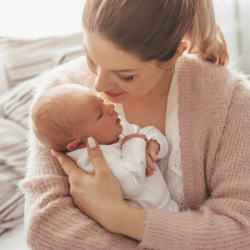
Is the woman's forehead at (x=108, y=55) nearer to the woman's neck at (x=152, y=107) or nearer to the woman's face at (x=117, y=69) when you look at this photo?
the woman's face at (x=117, y=69)

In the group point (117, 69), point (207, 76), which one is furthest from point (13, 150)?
point (207, 76)

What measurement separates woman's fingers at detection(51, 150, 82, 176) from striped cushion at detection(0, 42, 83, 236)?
0.69 metres

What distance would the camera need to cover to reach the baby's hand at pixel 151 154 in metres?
1.14

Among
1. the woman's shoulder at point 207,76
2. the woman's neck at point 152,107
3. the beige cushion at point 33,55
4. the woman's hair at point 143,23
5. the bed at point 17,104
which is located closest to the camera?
the woman's hair at point 143,23

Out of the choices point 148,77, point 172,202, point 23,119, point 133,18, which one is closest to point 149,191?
point 172,202

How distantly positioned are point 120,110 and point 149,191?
0.46 m

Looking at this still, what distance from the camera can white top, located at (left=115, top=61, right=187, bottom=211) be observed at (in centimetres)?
128

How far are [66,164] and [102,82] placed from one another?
36cm

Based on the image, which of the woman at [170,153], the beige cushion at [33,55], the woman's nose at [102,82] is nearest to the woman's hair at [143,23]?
the woman at [170,153]

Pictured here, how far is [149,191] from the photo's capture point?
1.16m

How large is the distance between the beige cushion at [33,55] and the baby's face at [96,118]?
1084 mm

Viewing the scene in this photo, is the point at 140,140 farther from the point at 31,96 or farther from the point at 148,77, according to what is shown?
the point at 31,96

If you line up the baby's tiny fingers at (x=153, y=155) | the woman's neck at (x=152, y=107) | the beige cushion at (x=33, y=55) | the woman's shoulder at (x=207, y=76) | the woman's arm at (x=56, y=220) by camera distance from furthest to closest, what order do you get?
the beige cushion at (x=33, y=55), the woman's neck at (x=152, y=107), the woman's shoulder at (x=207, y=76), the baby's tiny fingers at (x=153, y=155), the woman's arm at (x=56, y=220)

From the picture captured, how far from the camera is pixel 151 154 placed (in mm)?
1156
